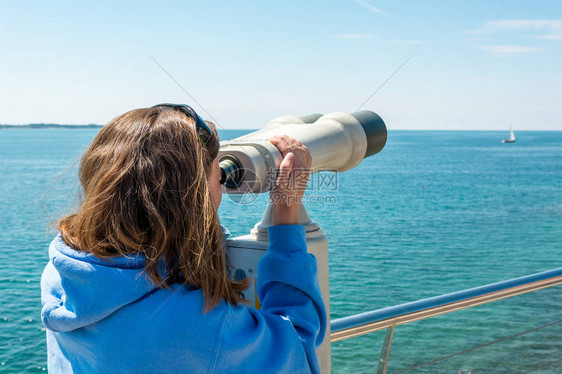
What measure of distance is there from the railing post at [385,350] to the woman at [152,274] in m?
0.80

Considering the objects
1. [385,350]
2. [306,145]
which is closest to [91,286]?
[306,145]

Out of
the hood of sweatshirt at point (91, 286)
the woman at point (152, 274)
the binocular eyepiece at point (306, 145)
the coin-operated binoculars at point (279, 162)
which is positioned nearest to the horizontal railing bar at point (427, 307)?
the coin-operated binoculars at point (279, 162)

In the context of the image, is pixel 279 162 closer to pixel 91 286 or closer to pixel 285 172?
pixel 285 172

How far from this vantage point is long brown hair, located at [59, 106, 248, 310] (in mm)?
923

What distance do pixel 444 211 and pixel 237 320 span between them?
3430 centimetres

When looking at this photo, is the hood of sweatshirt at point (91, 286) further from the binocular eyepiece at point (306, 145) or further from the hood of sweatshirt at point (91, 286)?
the binocular eyepiece at point (306, 145)

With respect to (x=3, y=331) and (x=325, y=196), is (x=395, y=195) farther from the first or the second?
(x=325, y=196)

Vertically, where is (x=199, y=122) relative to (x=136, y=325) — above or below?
above

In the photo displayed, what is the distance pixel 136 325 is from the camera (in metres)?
0.88

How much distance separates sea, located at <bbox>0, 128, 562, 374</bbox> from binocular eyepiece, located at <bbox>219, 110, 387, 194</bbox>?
155mm

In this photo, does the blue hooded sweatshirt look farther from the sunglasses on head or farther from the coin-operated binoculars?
the coin-operated binoculars

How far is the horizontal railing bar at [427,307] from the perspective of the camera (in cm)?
170

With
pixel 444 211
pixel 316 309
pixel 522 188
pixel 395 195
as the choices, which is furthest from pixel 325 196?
pixel 522 188

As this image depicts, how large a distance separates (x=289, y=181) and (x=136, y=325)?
53 centimetres
